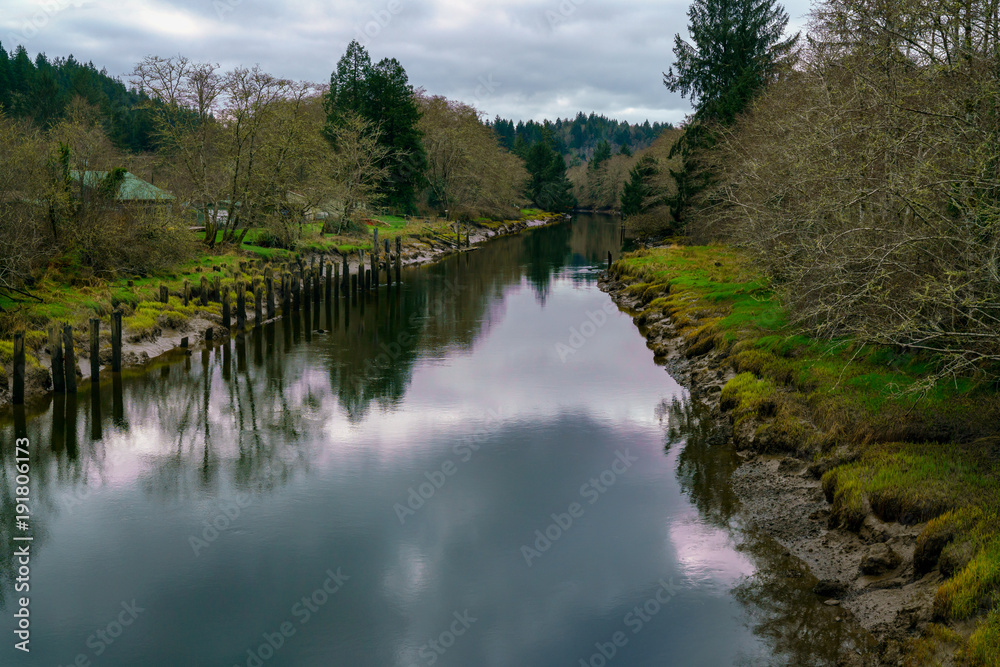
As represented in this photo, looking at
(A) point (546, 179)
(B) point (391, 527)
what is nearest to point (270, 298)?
(B) point (391, 527)

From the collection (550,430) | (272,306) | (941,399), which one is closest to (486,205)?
(272,306)

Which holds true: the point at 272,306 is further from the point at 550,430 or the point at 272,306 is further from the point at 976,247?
the point at 976,247

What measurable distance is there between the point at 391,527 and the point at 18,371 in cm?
1267

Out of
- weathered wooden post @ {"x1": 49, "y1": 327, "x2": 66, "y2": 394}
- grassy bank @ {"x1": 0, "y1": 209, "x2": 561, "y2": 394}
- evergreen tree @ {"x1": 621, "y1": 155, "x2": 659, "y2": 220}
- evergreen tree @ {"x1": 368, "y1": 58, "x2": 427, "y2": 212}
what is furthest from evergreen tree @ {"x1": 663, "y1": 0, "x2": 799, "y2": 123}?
weathered wooden post @ {"x1": 49, "y1": 327, "x2": 66, "y2": 394}

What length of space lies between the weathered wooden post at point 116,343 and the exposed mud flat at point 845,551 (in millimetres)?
18744

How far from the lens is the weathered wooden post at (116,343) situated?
2422 cm

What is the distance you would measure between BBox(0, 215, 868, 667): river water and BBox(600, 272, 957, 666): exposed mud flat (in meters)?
0.38

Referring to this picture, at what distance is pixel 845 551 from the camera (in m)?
12.5

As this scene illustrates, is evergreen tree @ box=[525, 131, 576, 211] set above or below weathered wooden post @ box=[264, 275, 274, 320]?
above

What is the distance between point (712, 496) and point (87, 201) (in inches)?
1106

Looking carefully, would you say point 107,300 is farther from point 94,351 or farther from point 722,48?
point 722,48

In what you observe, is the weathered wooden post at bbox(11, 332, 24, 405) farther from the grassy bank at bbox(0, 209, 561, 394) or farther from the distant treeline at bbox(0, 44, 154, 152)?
the distant treeline at bbox(0, 44, 154, 152)

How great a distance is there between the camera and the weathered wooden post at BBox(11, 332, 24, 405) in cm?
2017

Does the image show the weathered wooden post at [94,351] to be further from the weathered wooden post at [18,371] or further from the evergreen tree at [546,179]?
the evergreen tree at [546,179]
